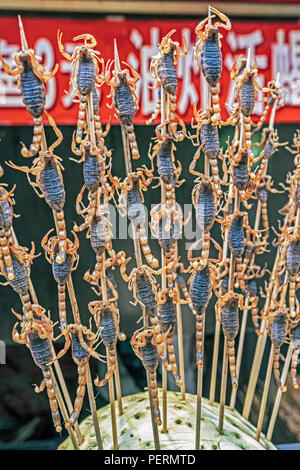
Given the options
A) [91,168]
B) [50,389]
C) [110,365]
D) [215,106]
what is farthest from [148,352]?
[215,106]

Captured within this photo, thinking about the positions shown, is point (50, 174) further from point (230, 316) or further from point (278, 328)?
point (278, 328)

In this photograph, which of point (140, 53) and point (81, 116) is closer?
point (81, 116)

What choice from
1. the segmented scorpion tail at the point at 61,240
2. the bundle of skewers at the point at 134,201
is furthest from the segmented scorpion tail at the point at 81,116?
the segmented scorpion tail at the point at 61,240

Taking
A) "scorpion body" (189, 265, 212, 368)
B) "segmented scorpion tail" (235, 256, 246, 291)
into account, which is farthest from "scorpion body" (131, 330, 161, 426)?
"segmented scorpion tail" (235, 256, 246, 291)

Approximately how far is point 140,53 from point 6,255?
2.96 feet

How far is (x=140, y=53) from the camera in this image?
140 centimetres

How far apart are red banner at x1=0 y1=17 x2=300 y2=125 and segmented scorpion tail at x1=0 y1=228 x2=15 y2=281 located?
2.34ft

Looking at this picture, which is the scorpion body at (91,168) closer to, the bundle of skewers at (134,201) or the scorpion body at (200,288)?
the bundle of skewers at (134,201)

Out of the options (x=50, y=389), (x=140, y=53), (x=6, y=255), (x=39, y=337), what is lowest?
(x=50, y=389)

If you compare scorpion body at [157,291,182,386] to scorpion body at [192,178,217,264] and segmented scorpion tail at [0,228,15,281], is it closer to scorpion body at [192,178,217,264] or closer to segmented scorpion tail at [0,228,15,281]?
scorpion body at [192,178,217,264]

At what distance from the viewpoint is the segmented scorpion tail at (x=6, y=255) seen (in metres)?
0.75

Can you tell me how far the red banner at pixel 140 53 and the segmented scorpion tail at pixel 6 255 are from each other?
28.1 inches

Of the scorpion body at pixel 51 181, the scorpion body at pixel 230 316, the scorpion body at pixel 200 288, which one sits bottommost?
the scorpion body at pixel 230 316

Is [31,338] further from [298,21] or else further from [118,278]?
[298,21]
